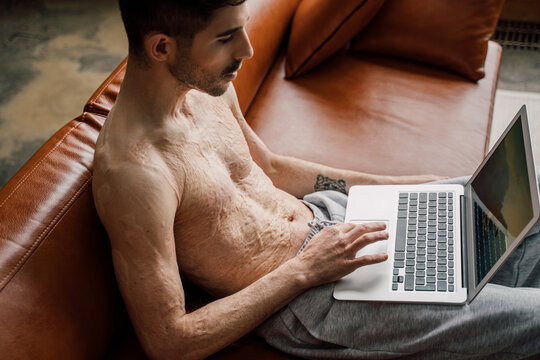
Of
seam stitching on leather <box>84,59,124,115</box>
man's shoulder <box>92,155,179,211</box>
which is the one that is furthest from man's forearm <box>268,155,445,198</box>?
man's shoulder <box>92,155,179,211</box>

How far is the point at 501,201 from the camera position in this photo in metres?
1.19

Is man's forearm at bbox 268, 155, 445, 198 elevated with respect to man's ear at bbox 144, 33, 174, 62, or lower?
lower

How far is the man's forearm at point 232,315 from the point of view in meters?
1.09

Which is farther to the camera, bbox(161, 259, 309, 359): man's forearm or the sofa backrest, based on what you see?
bbox(161, 259, 309, 359): man's forearm

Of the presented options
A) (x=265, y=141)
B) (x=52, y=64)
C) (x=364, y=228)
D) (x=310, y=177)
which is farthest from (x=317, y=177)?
(x=52, y=64)

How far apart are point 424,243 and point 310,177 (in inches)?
15.8

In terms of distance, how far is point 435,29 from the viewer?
195 cm

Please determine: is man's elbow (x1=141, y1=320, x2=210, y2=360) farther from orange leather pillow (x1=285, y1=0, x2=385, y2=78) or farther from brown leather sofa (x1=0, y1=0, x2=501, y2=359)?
orange leather pillow (x1=285, y1=0, x2=385, y2=78)

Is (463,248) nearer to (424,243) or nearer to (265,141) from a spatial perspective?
(424,243)

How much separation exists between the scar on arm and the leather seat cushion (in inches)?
5.4

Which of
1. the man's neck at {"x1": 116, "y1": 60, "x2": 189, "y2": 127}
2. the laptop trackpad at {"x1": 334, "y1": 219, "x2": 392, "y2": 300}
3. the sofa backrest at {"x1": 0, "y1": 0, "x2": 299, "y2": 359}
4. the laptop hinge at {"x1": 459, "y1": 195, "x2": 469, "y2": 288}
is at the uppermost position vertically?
the man's neck at {"x1": 116, "y1": 60, "x2": 189, "y2": 127}

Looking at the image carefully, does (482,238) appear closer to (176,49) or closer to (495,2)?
(176,49)

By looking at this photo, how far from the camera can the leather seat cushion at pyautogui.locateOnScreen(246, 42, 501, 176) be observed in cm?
172

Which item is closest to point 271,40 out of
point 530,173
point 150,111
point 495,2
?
point 495,2
